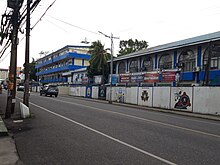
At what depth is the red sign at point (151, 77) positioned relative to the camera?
34.9 meters

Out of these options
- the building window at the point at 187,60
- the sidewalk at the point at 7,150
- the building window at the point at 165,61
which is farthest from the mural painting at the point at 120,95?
the sidewalk at the point at 7,150

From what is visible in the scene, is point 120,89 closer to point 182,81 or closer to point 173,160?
point 182,81

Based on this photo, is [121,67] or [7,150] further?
[121,67]

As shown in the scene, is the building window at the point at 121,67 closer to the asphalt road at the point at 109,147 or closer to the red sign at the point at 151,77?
the red sign at the point at 151,77

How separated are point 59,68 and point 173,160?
74.7m

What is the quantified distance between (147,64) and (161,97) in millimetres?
13227

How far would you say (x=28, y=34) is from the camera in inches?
638

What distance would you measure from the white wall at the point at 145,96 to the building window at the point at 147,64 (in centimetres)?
903

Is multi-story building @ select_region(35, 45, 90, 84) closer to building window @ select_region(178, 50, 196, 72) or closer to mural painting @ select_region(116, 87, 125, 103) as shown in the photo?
mural painting @ select_region(116, 87, 125, 103)

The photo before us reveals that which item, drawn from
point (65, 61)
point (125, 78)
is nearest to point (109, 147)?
point (125, 78)

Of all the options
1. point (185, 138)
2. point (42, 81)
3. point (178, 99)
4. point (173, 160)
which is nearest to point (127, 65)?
point (178, 99)

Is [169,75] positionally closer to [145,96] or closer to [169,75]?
[169,75]

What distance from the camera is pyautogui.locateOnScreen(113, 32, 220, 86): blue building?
2869cm

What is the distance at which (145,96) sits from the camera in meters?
30.2
